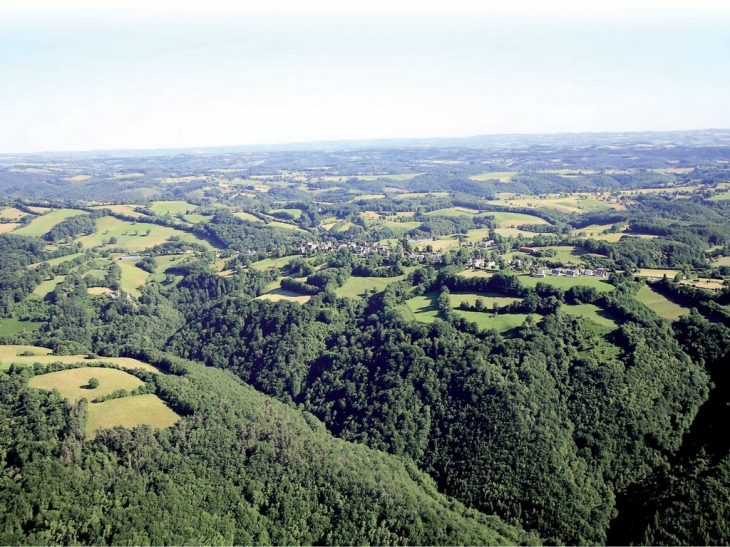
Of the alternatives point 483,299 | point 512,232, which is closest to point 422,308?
point 483,299

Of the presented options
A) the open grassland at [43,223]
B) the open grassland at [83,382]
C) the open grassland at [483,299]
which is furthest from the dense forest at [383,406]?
the open grassland at [43,223]

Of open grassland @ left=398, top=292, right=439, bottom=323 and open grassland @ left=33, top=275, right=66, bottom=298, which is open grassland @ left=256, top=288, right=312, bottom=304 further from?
open grassland @ left=33, top=275, right=66, bottom=298

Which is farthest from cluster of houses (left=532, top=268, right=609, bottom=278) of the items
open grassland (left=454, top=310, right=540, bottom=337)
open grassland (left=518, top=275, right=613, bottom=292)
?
open grassland (left=454, top=310, right=540, bottom=337)

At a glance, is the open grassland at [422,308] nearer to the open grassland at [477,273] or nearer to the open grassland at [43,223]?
the open grassland at [477,273]

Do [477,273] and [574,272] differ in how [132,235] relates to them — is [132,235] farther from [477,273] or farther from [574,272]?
[574,272]

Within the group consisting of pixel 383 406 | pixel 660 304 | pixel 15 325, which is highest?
pixel 660 304

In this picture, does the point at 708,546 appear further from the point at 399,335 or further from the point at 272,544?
the point at 399,335

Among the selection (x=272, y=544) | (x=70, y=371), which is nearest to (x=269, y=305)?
(x=70, y=371)
